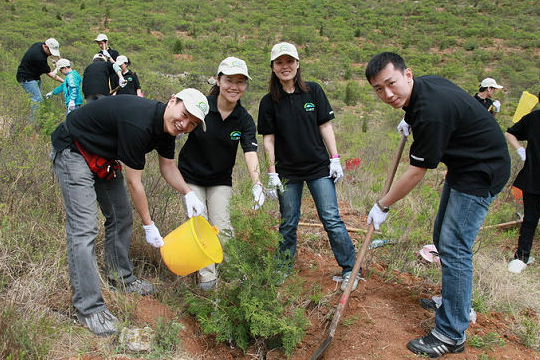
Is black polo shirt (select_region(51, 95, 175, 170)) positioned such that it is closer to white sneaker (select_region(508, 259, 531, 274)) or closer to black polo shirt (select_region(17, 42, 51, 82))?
white sneaker (select_region(508, 259, 531, 274))

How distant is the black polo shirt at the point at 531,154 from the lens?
4047 mm

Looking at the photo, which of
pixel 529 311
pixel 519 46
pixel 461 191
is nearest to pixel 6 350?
pixel 461 191

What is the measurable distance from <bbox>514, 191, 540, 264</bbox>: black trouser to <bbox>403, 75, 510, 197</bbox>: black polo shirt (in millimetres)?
2080

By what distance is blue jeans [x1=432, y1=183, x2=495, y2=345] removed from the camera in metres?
2.48

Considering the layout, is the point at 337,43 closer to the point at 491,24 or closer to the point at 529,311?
the point at 491,24

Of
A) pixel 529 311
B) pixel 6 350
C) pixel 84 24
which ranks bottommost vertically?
pixel 529 311

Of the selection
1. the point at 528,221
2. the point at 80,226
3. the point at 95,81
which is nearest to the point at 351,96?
the point at 95,81

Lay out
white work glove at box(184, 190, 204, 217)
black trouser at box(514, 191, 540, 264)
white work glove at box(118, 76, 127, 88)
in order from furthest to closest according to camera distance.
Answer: white work glove at box(118, 76, 127, 88) < black trouser at box(514, 191, 540, 264) < white work glove at box(184, 190, 204, 217)

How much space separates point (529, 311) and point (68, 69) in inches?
298

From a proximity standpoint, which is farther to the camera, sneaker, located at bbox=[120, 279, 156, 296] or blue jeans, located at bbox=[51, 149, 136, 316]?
sneaker, located at bbox=[120, 279, 156, 296]

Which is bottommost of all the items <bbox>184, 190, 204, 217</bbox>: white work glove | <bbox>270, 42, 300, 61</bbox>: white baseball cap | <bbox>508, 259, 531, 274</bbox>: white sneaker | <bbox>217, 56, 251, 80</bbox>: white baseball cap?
<bbox>508, 259, 531, 274</bbox>: white sneaker

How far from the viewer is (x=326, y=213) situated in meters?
3.23

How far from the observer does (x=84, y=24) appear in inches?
878

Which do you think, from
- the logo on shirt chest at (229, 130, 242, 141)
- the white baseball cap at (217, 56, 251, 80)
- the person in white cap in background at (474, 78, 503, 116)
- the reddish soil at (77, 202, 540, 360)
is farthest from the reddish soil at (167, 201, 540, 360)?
the person in white cap in background at (474, 78, 503, 116)
